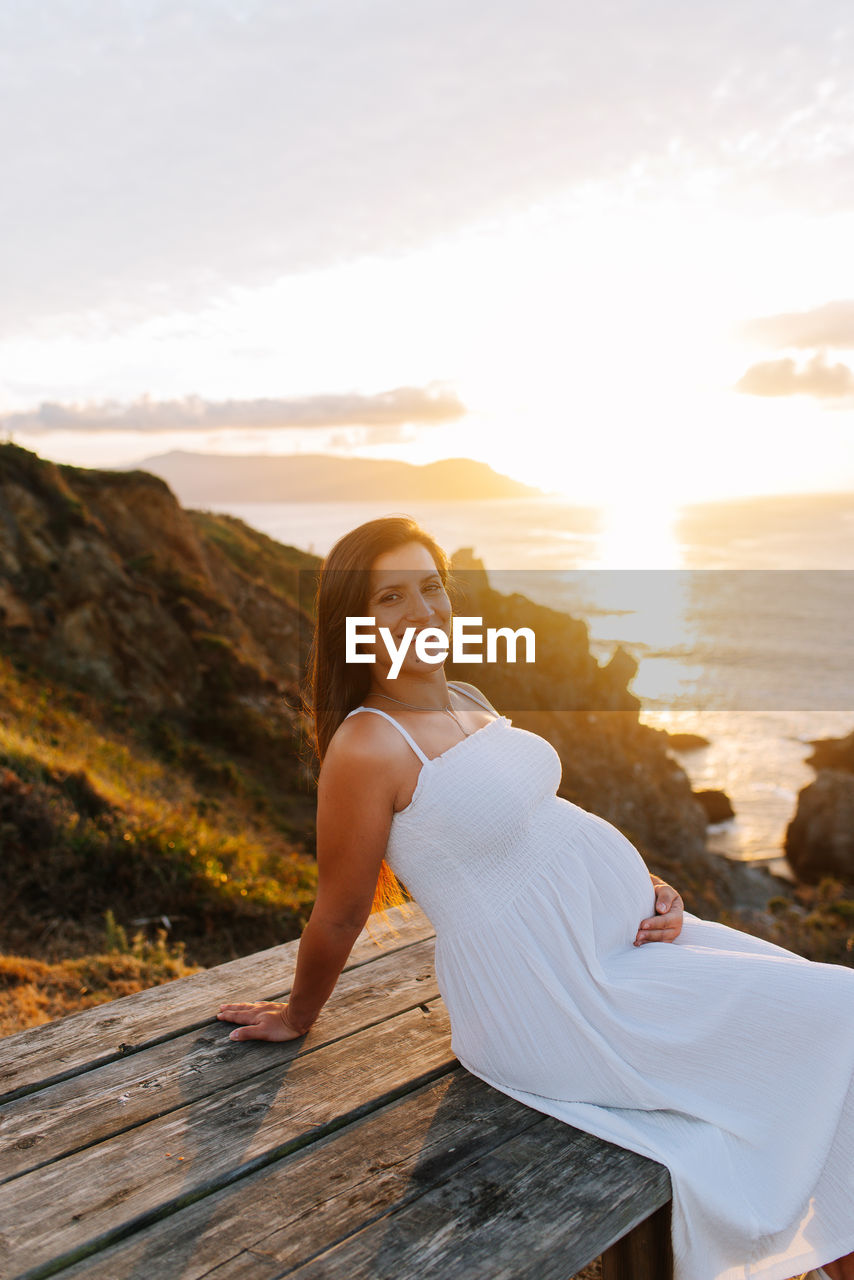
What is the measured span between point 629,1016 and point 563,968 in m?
0.20

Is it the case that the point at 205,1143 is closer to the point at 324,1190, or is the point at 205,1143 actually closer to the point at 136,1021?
the point at 324,1190

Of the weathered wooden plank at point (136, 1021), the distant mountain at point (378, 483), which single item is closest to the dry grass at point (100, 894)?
the weathered wooden plank at point (136, 1021)

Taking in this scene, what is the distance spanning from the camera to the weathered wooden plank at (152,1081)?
2156 mm

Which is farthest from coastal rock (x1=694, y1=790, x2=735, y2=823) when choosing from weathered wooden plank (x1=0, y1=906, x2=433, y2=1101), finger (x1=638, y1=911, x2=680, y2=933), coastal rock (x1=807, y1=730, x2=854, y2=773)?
finger (x1=638, y1=911, x2=680, y2=933)

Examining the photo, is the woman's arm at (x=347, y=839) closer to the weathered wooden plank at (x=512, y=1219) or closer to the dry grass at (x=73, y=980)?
the weathered wooden plank at (x=512, y=1219)

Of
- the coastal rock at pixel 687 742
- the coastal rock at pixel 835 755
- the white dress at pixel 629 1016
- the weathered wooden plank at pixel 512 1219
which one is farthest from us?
the coastal rock at pixel 687 742

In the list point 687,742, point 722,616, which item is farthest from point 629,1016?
point 722,616

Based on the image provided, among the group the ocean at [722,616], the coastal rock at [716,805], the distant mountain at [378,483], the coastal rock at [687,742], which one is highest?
the distant mountain at [378,483]

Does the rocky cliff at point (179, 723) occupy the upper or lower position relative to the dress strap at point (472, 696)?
lower

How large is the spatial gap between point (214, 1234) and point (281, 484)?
195 metres

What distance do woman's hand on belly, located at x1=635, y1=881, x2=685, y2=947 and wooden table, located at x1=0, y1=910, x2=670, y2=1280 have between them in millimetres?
576

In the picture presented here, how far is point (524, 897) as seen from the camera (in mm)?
2430

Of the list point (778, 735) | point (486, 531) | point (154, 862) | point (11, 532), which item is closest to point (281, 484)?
point (486, 531)

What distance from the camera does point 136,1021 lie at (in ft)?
8.91
